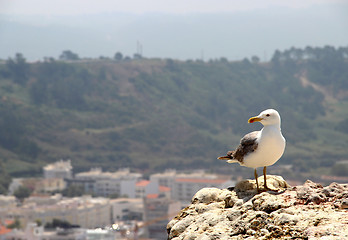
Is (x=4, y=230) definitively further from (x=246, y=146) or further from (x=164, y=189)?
(x=246, y=146)

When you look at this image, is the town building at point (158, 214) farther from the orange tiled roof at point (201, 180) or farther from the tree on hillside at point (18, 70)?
the tree on hillside at point (18, 70)

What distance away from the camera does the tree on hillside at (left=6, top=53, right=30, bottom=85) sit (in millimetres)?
162150

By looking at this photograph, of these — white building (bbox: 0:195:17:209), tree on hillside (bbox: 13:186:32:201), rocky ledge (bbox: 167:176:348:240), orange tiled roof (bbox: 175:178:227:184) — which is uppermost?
rocky ledge (bbox: 167:176:348:240)

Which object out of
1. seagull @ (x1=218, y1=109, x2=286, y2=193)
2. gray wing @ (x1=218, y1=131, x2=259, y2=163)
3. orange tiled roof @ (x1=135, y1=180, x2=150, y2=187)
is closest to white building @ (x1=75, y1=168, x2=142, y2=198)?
orange tiled roof @ (x1=135, y1=180, x2=150, y2=187)

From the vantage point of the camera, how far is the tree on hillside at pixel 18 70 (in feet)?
532

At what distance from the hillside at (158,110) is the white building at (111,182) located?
29.4ft

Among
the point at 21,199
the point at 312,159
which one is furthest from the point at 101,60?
the point at 21,199

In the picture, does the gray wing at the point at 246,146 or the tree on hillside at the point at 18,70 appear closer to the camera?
the gray wing at the point at 246,146

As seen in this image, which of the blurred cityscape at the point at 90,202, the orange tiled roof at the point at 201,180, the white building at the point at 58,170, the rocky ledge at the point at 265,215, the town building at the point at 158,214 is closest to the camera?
the rocky ledge at the point at 265,215

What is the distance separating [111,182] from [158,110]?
44.7 metres

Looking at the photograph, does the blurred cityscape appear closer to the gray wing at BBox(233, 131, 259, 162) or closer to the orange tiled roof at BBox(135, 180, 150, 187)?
the orange tiled roof at BBox(135, 180, 150, 187)

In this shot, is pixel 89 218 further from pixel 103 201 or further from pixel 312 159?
pixel 312 159

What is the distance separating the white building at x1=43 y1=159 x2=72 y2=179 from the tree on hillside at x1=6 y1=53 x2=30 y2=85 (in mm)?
35916

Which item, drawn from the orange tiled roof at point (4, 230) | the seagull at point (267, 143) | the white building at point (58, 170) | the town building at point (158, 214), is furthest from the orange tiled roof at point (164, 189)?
the seagull at point (267, 143)
